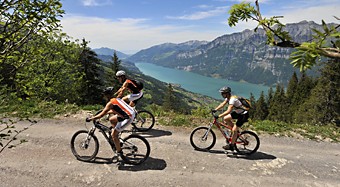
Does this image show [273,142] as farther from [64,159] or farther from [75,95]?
[75,95]

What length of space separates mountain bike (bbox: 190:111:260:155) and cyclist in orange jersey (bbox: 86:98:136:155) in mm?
3347

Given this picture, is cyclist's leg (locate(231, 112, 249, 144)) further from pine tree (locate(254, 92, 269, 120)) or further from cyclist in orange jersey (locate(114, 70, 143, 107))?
pine tree (locate(254, 92, 269, 120))

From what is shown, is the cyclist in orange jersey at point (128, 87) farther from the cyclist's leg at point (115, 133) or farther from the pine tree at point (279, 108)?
the pine tree at point (279, 108)

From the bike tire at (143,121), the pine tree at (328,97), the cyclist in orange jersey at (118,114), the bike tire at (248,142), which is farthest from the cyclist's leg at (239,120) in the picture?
the pine tree at (328,97)

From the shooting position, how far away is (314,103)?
35.8m

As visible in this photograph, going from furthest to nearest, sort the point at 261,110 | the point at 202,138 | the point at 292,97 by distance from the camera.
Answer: the point at 261,110, the point at 292,97, the point at 202,138

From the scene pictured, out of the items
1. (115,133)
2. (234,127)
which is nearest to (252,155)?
(234,127)

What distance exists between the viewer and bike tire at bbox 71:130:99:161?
893 centimetres

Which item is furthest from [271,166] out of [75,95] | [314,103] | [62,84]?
[314,103]

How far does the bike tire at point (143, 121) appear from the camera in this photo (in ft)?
40.2

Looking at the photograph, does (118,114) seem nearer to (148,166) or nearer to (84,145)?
(84,145)

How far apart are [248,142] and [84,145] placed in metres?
6.94

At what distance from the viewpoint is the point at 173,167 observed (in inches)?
343

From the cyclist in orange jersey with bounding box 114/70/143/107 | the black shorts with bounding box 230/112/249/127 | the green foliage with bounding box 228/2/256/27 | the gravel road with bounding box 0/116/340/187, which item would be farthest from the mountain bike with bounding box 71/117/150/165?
the green foliage with bounding box 228/2/256/27
